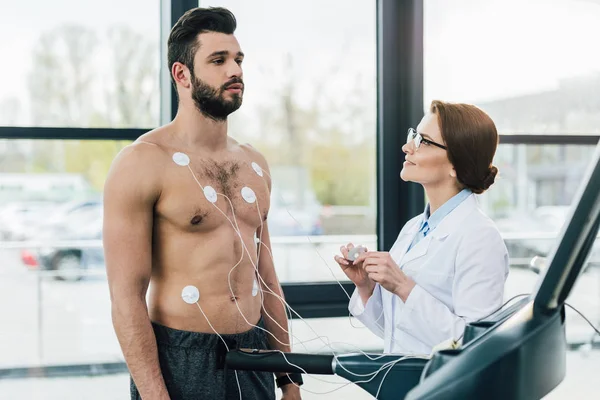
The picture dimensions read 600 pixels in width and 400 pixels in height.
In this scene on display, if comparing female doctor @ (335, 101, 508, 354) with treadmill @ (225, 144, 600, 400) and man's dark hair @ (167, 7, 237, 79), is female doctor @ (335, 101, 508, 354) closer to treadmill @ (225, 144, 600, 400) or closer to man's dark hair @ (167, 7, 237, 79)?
man's dark hair @ (167, 7, 237, 79)

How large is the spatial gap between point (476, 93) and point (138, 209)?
1779 millimetres

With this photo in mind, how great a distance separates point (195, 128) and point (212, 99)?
0.10 metres

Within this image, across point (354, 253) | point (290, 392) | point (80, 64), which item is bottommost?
point (290, 392)

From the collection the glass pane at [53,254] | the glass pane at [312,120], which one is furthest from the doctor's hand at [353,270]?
the glass pane at [53,254]

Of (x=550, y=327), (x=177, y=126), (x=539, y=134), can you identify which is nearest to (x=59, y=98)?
(x=177, y=126)

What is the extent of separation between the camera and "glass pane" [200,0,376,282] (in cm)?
272

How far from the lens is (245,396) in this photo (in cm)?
178

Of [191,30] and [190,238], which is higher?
[191,30]

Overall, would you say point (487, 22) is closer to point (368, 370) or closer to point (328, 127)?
point (328, 127)

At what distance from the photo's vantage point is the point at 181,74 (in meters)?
1.80

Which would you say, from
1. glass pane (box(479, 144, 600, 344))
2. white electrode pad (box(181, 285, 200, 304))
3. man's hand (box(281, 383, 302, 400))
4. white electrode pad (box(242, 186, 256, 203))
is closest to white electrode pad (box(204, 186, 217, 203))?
white electrode pad (box(242, 186, 256, 203))

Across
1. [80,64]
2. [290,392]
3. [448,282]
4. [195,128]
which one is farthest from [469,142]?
[80,64]

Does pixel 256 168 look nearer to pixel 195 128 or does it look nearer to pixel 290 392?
pixel 195 128

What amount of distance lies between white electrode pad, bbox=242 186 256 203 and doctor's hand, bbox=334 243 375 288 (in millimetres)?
290
